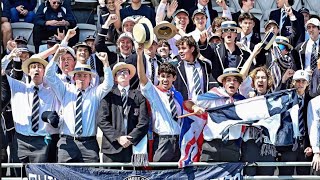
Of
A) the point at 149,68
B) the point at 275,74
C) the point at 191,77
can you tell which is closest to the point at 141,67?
the point at 191,77

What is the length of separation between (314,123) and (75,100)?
2858 millimetres

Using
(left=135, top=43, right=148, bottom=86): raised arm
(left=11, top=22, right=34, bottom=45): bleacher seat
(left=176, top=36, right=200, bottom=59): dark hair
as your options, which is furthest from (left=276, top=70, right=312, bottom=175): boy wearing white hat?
(left=11, top=22, right=34, bottom=45): bleacher seat

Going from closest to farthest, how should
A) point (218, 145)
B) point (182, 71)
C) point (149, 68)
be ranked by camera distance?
point (218, 145) → point (182, 71) → point (149, 68)

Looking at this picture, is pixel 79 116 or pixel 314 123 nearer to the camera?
pixel 79 116

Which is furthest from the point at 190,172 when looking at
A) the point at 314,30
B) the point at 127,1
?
the point at 127,1

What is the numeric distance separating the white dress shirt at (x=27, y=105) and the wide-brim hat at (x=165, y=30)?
1.96m

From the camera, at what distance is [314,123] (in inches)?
368

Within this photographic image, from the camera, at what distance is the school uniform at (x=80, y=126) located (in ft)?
29.6

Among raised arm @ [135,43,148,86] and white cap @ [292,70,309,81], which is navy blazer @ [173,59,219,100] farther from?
white cap @ [292,70,309,81]

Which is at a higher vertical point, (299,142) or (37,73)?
(37,73)

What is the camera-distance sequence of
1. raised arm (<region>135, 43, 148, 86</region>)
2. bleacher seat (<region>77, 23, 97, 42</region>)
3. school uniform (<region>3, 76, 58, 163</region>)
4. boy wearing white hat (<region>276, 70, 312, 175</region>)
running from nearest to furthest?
raised arm (<region>135, 43, 148, 86</region>) → school uniform (<region>3, 76, 58, 163</region>) → boy wearing white hat (<region>276, 70, 312, 175</region>) → bleacher seat (<region>77, 23, 97, 42</region>)

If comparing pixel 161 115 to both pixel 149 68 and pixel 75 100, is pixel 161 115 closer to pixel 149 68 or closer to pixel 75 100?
pixel 75 100

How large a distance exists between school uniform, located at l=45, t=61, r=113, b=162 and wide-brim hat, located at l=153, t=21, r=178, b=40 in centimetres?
181

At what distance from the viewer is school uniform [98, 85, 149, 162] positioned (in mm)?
8852
